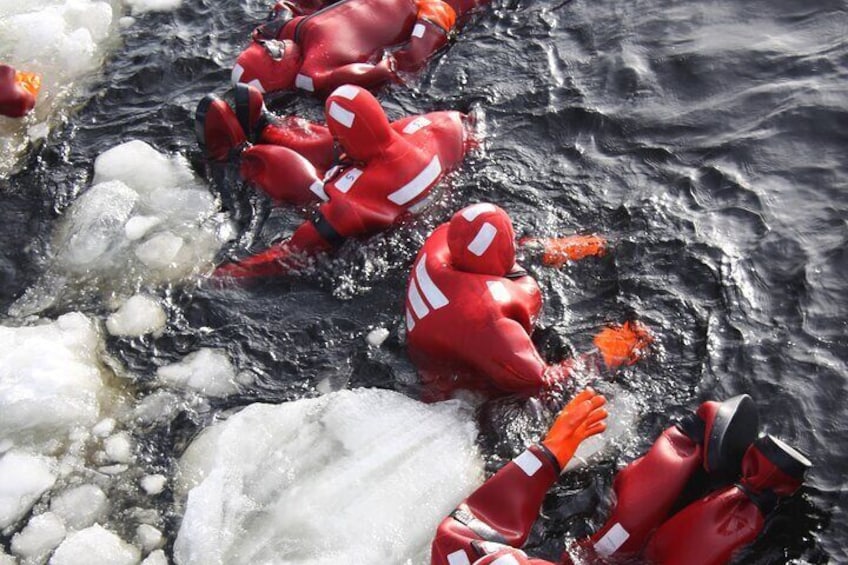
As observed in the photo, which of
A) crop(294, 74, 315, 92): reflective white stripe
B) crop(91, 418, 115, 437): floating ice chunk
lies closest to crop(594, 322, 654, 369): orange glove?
crop(91, 418, 115, 437): floating ice chunk

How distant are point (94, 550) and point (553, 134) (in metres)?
4.41

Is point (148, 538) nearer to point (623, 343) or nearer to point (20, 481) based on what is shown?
point (20, 481)

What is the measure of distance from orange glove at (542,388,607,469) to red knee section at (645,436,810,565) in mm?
616

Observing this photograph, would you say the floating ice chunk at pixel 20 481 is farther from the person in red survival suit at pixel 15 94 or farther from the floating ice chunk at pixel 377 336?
the person in red survival suit at pixel 15 94

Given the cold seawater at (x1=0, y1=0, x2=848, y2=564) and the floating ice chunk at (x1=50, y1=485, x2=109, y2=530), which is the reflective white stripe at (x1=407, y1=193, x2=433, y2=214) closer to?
the cold seawater at (x1=0, y1=0, x2=848, y2=564)

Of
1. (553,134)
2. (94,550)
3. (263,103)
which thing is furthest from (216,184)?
(94,550)

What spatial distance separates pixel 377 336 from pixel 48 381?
2.05 metres

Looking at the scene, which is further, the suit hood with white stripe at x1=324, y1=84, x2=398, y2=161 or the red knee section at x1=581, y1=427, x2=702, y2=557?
the suit hood with white stripe at x1=324, y1=84, x2=398, y2=161

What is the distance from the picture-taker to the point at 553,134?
7184 mm

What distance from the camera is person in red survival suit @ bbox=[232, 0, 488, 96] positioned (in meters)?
7.61

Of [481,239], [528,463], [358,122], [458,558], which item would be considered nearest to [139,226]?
[358,122]

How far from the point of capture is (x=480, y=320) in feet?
17.3

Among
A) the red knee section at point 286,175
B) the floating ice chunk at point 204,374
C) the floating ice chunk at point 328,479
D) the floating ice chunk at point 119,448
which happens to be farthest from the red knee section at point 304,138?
the floating ice chunk at point 119,448

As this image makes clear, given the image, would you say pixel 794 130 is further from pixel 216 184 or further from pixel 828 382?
pixel 216 184
